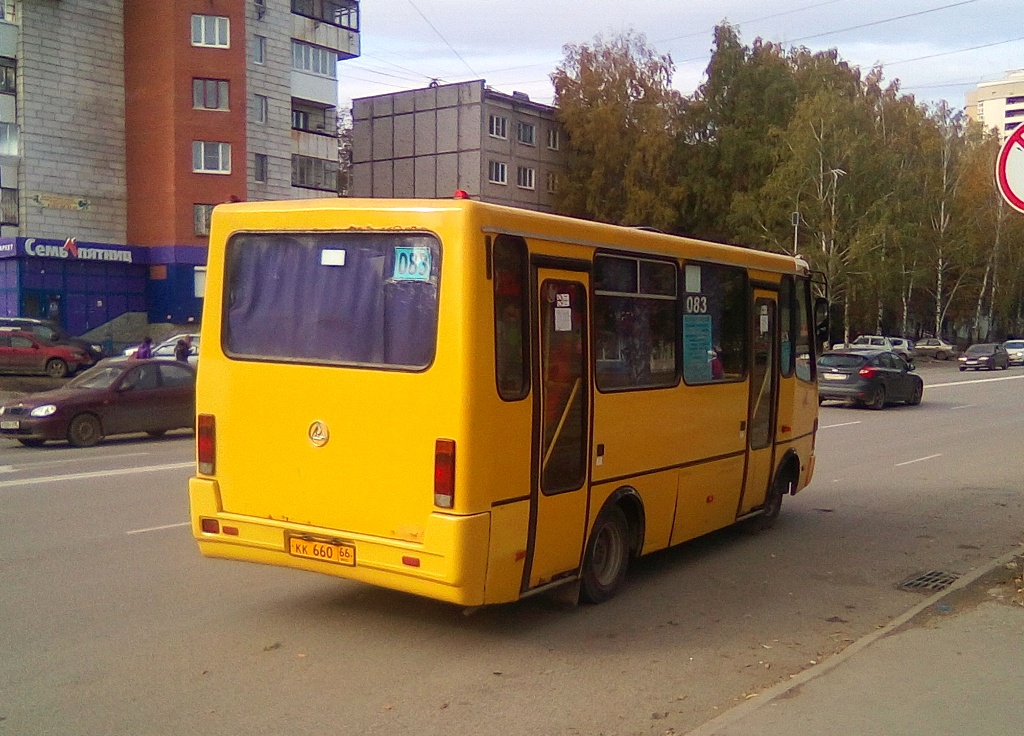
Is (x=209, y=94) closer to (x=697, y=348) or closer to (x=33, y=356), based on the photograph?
(x=33, y=356)

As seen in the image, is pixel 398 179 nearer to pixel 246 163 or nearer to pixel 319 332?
pixel 246 163

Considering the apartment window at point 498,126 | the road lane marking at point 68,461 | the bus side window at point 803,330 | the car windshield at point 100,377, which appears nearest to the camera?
the bus side window at point 803,330

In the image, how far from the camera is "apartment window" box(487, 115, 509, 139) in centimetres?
6047

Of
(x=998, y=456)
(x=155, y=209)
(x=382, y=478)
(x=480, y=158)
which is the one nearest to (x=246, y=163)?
(x=155, y=209)

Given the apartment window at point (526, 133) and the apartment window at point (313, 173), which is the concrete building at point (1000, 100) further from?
the apartment window at point (313, 173)

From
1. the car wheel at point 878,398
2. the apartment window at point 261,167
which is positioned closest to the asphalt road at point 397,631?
the car wheel at point 878,398

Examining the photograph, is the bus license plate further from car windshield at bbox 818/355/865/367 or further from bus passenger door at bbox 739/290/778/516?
car windshield at bbox 818/355/865/367

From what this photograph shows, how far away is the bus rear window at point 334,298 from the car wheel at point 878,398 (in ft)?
71.4

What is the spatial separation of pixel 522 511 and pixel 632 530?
5.70 ft

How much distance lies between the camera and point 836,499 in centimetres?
1269

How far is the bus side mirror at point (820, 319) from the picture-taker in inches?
437

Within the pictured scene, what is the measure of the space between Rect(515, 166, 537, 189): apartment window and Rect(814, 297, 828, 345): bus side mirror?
52536 millimetres

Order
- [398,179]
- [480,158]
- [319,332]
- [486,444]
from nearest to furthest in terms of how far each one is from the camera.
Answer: [486,444] < [319,332] < [480,158] < [398,179]

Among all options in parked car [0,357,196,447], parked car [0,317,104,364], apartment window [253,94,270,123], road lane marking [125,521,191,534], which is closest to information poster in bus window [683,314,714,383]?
road lane marking [125,521,191,534]
